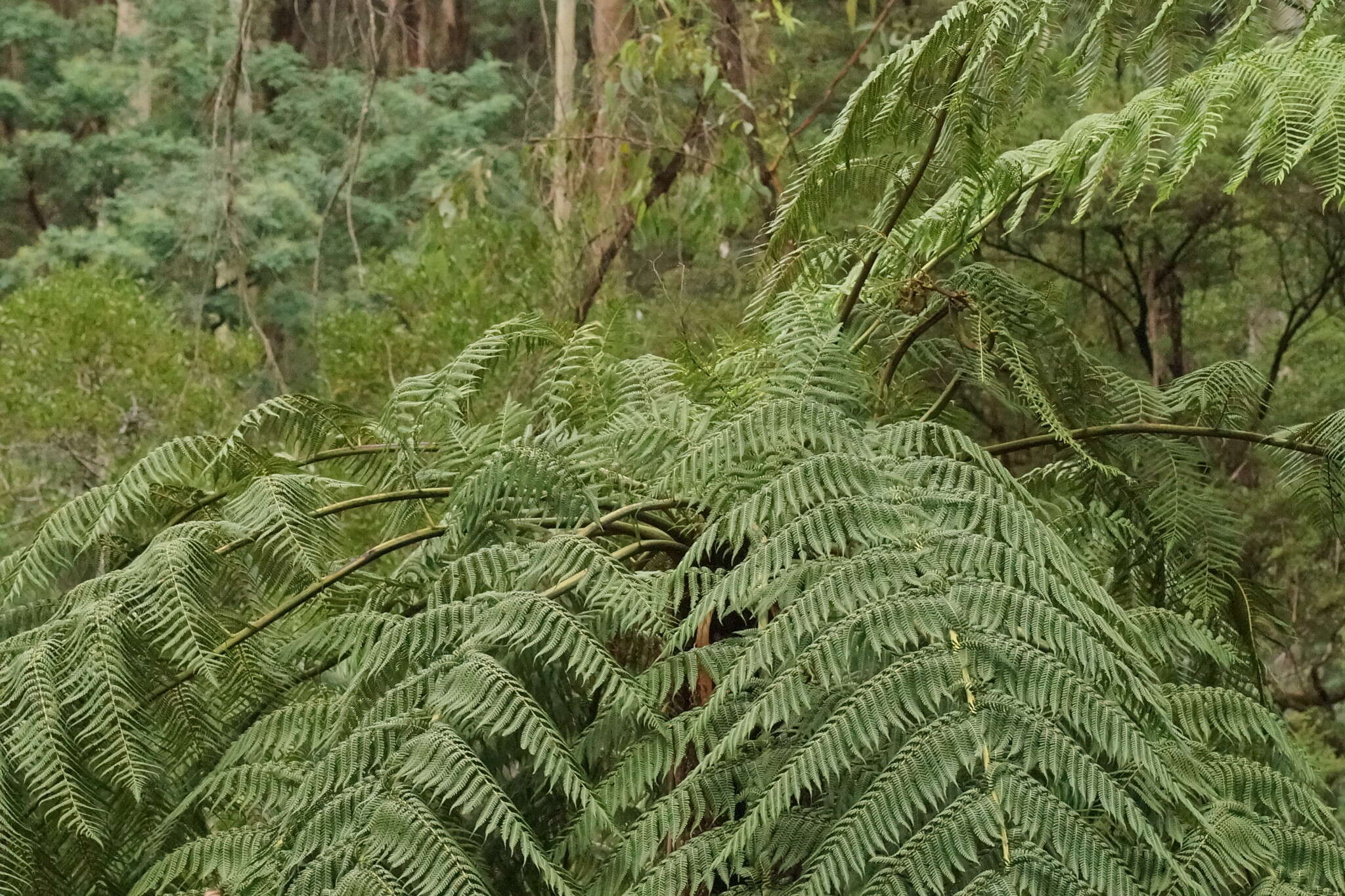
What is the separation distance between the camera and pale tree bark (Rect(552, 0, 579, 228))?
3.62 metres

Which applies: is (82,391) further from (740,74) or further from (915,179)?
(915,179)

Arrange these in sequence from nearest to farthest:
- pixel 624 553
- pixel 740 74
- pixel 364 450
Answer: pixel 624 553 < pixel 364 450 < pixel 740 74

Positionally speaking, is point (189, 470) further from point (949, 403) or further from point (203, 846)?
point (949, 403)

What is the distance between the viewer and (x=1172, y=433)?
44.1 inches

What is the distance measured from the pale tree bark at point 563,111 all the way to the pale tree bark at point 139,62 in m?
3.58

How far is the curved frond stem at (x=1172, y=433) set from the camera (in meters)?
1.06

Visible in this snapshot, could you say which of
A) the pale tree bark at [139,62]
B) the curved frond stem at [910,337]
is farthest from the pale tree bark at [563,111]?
the pale tree bark at [139,62]

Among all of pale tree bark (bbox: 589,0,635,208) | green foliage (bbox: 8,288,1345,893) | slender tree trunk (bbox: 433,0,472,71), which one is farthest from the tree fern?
slender tree trunk (bbox: 433,0,472,71)

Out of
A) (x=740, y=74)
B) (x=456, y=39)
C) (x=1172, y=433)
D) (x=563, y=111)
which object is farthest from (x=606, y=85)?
(x=456, y=39)

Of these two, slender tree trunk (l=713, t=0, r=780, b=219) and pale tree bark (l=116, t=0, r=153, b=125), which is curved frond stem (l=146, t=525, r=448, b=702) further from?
pale tree bark (l=116, t=0, r=153, b=125)

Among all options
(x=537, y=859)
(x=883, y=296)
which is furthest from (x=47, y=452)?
(x=537, y=859)

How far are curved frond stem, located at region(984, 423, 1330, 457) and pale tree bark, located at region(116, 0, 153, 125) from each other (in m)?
Result: 7.29

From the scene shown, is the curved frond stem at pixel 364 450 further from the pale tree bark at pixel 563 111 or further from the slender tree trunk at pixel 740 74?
the pale tree bark at pixel 563 111

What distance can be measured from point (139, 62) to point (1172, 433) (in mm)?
7511
